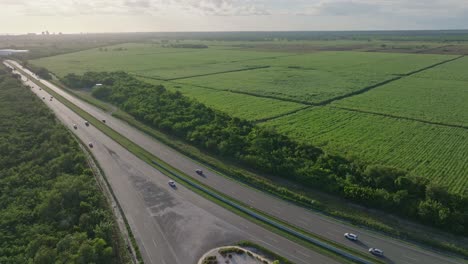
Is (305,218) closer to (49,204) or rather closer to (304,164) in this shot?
(304,164)

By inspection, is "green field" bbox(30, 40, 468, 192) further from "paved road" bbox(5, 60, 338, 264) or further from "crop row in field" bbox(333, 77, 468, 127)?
"paved road" bbox(5, 60, 338, 264)

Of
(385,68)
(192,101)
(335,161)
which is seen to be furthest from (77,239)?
(385,68)

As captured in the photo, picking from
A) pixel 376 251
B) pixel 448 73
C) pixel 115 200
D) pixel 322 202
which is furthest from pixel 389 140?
pixel 448 73

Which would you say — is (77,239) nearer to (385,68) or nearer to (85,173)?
(85,173)

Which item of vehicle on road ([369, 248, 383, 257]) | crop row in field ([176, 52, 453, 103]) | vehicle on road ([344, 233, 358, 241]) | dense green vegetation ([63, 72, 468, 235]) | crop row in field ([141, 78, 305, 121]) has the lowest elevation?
vehicle on road ([369, 248, 383, 257])

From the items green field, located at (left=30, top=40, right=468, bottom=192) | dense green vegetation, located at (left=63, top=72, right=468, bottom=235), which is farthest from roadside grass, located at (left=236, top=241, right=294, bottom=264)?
green field, located at (left=30, top=40, right=468, bottom=192)

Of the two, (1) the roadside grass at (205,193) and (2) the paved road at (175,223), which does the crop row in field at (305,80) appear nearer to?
(1) the roadside grass at (205,193)
